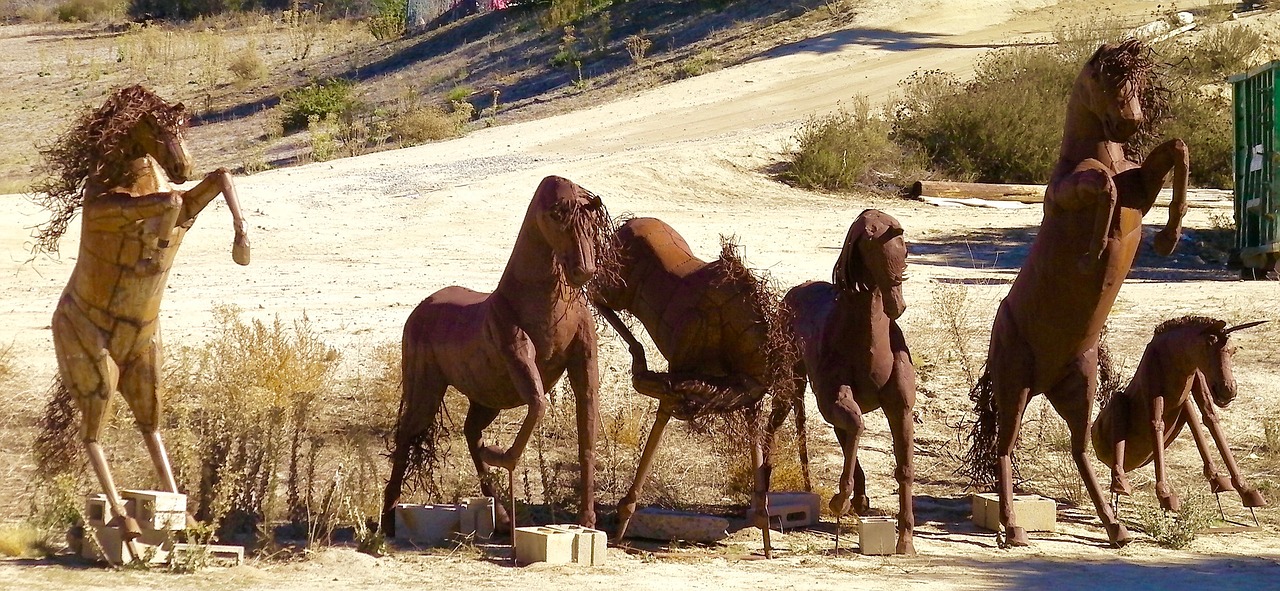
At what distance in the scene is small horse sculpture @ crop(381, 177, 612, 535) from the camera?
26.0 ft

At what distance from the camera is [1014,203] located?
955 inches

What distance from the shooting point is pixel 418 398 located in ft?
29.7

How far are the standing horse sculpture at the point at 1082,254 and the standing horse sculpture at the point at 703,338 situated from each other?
5.25 ft

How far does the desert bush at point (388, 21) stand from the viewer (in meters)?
48.7

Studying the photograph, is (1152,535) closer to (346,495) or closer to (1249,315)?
(346,495)

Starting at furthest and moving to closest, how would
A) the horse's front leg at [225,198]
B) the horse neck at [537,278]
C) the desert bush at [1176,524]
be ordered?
the desert bush at [1176,524] → the horse neck at [537,278] → the horse's front leg at [225,198]

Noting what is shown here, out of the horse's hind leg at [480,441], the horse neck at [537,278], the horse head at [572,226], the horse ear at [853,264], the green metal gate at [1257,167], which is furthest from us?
the green metal gate at [1257,167]

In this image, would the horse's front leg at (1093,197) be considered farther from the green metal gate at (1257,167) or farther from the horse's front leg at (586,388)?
the green metal gate at (1257,167)

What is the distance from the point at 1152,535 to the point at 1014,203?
15140 mm

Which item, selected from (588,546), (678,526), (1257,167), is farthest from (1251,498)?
(1257,167)

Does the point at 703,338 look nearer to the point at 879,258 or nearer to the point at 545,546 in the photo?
the point at 879,258

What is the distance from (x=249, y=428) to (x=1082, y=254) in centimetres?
517

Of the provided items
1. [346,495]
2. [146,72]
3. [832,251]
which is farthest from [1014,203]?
[146,72]

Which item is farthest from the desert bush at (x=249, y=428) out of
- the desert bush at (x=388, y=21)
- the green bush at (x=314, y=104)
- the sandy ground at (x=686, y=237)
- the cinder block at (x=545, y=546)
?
the desert bush at (x=388, y=21)
